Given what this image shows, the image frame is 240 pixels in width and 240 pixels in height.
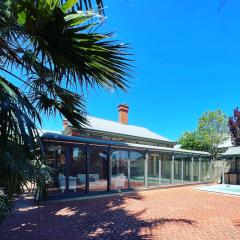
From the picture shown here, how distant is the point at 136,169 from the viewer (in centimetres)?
1553

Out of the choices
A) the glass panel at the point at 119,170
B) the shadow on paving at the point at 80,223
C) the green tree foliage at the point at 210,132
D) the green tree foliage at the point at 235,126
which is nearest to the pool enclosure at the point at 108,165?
the glass panel at the point at 119,170

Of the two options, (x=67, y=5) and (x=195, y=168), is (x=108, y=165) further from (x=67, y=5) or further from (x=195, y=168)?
(x=67, y=5)

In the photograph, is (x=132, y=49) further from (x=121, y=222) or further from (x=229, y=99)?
(x=229, y=99)

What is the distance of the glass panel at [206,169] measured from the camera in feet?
69.4

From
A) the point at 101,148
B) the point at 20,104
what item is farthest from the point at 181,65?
the point at 20,104

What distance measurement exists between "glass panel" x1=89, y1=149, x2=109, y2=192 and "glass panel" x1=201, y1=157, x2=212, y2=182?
10117 mm

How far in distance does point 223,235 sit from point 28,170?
5.53 metres

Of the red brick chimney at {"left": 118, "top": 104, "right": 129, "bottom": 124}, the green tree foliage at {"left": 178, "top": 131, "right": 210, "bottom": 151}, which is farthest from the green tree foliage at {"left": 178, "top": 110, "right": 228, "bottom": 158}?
the red brick chimney at {"left": 118, "top": 104, "right": 129, "bottom": 124}

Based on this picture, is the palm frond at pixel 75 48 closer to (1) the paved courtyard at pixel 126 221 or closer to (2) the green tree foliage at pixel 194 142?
(1) the paved courtyard at pixel 126 221

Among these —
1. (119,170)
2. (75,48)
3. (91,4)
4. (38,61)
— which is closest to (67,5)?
(91,4)

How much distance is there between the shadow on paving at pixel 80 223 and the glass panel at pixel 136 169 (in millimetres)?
4543

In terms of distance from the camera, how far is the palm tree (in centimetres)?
301

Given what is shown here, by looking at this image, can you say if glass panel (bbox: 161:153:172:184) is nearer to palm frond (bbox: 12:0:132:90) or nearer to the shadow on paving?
the shadow on paving

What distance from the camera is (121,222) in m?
7.93
